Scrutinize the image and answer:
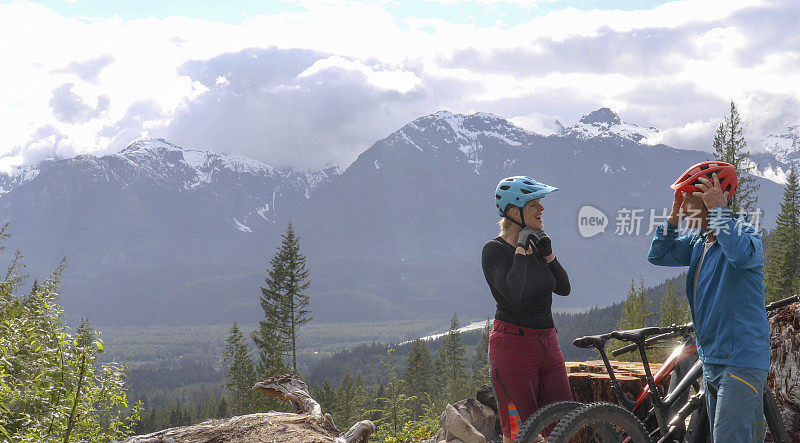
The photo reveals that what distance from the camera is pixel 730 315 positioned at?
11.8 ft

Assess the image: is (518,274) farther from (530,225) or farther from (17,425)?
(17,425)

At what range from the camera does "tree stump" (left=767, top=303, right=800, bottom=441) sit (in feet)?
17.3

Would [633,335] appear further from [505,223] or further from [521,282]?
[505,223]

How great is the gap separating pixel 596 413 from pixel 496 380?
2.81 feet

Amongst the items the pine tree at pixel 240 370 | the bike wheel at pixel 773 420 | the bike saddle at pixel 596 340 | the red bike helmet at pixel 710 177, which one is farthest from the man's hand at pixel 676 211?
the pine tree at pixel 240 370

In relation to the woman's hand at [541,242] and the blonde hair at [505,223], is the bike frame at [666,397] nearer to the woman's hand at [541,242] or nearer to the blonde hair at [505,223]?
the woman's hand at [541,242]

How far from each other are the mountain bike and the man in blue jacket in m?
0.49

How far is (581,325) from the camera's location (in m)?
191

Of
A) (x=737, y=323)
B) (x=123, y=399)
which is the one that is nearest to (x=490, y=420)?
(x=737, y=323)

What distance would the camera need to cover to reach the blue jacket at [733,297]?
3451 millimetres

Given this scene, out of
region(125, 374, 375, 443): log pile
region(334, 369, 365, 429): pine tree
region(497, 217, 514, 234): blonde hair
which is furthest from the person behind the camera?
region(334, 369, 365, 429): pine tree

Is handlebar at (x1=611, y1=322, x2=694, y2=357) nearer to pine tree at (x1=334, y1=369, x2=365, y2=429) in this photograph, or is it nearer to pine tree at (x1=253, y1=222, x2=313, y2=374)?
pine tree at (x1=253, y1=222, x2=313, y2=374)

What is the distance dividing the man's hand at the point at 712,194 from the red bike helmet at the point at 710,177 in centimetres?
8

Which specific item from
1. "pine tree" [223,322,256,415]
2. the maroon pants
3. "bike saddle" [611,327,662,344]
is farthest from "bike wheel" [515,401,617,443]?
"pine tree" [223,322,256,415]
